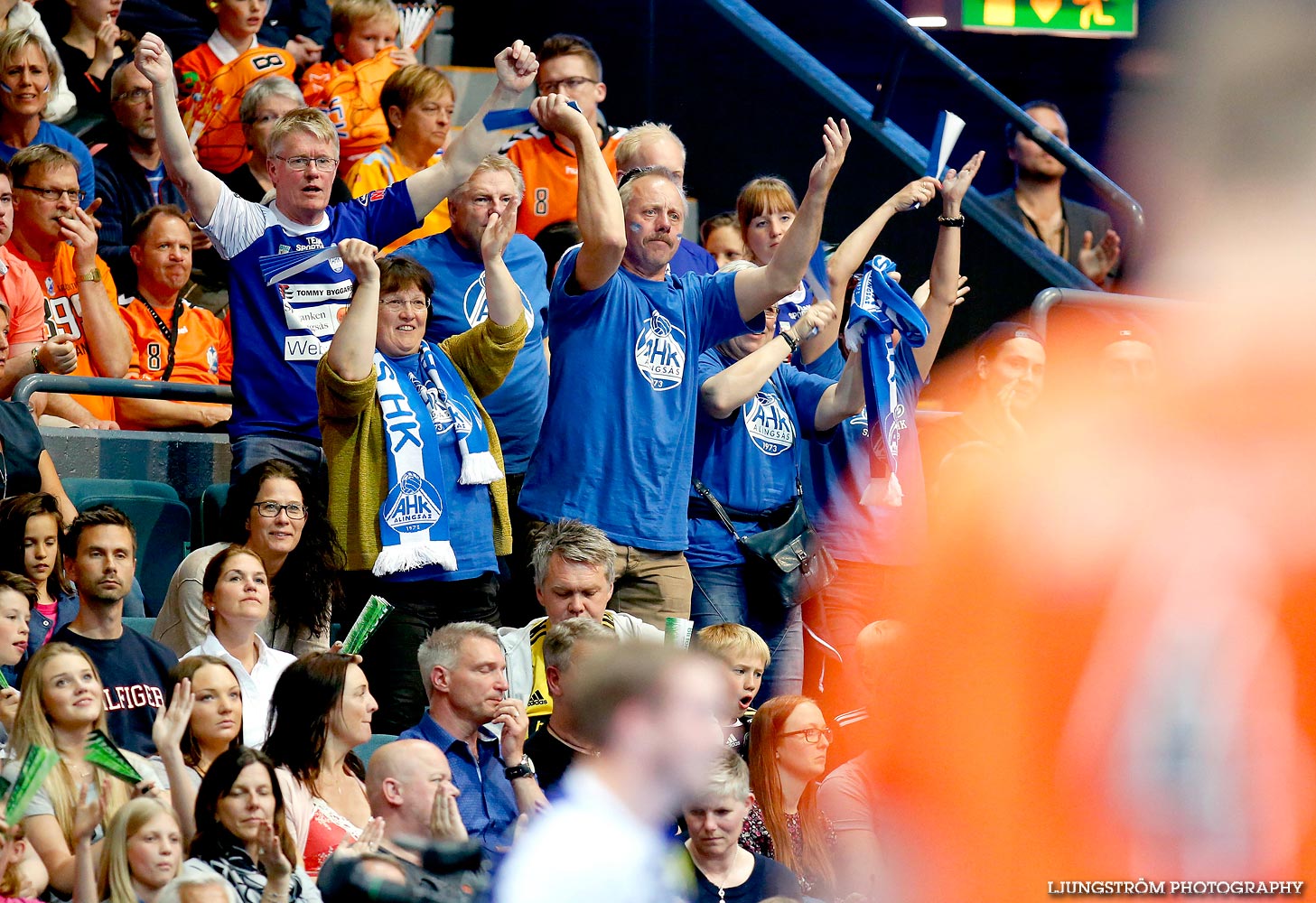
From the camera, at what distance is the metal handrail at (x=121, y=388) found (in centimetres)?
546

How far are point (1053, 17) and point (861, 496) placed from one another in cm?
464

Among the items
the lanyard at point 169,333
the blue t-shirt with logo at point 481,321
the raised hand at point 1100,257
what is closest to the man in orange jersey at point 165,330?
the lanyard at point 169,333

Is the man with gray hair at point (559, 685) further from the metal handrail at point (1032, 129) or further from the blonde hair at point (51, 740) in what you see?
the metal handrail at point (1032, 129)

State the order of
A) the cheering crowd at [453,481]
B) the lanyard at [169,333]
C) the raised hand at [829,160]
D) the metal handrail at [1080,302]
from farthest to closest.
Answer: the metal handrail at [1080,302]
the lanyard at [169,333]
the raised hand at [829,160]
the cheering crowd at [453,481]

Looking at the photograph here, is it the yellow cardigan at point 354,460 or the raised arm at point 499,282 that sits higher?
the raised arm at point 499,282

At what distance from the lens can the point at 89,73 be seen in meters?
7.68

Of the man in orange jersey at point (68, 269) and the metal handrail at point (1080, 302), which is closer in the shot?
the man in orange jersey at point (68, 269)

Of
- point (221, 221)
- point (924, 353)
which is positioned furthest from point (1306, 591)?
point (221, 221)

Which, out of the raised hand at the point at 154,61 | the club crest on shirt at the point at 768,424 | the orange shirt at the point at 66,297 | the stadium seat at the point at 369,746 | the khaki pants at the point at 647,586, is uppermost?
the raised hand at the point at 154,61

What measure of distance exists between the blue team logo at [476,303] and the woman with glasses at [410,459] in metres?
0.38

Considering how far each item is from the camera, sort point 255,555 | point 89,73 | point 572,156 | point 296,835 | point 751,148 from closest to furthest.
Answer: point 296,835, point 255,555, point 572,156, point 89,73, point 751,148

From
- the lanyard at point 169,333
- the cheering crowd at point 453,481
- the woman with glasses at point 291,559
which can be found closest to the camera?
the cheering crowd at point 453,481

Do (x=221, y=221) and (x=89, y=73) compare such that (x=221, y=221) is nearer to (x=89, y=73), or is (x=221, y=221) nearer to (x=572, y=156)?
(x=572, y=156)

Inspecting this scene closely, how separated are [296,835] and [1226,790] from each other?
6.60ft
